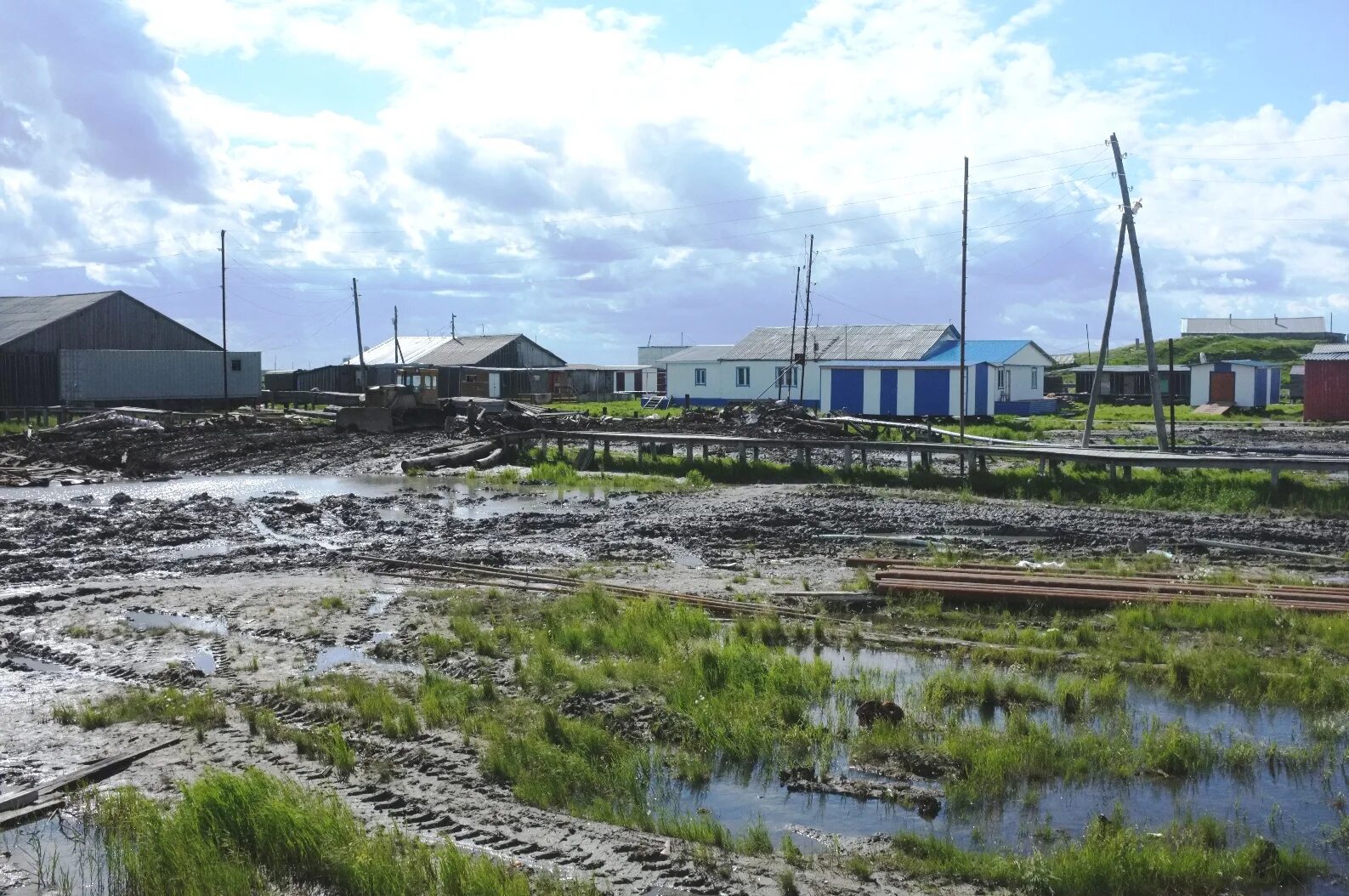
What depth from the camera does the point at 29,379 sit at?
55.1 m

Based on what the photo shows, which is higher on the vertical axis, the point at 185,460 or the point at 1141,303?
the point at 1141,303

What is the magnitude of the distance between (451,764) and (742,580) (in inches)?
285

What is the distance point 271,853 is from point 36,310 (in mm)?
61811

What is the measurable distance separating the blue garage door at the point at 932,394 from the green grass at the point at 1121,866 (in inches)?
1698

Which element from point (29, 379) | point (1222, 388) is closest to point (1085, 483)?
point (1222, 388)

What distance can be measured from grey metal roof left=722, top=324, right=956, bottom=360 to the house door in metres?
13.7

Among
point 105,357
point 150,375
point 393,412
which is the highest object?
point 105,357

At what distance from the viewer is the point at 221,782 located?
6.74 meters

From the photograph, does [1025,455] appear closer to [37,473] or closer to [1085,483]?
[1085,483]

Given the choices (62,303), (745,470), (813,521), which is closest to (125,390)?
(62,303)

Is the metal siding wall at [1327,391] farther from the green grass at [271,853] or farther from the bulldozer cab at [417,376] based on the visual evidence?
the green grass at [271,853]

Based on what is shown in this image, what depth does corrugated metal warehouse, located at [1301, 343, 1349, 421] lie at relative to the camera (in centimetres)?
4959

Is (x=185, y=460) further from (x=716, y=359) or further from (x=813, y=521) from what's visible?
(x=716, y=359)

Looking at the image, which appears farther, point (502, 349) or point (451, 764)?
point (502, 349)
